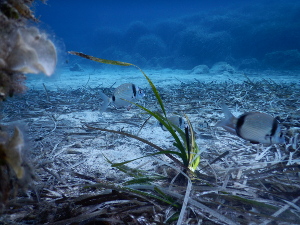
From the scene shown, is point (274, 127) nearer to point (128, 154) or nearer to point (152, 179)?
point (152, 179)

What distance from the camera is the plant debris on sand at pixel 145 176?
1.60 meters

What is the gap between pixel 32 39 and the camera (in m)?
1.06

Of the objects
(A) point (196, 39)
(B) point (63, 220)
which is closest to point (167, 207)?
(B) point (63, 220)

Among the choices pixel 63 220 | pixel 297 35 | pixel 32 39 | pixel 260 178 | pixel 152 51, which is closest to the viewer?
pixel 32 39

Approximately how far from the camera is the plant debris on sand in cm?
160

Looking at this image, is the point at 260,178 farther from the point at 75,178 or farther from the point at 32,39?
the point at 32,39

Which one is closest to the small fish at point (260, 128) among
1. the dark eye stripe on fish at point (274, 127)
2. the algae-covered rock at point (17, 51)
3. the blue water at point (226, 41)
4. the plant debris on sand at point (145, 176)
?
the dark eye stripe on fish at point (274, 127)

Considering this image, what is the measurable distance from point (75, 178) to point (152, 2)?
11410cm

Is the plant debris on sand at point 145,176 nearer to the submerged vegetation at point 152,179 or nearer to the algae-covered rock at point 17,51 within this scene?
the submerged vegetation at point 152,179

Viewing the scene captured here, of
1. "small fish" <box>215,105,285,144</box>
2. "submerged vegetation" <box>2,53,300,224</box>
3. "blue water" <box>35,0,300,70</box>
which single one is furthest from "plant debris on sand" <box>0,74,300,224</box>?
"blue water" <box>35,0,300,70</box>

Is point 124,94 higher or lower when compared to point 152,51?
lower

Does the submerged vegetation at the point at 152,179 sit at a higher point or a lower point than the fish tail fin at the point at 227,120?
lower

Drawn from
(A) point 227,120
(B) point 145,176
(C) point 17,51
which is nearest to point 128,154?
(B) point 145,176

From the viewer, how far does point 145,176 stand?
2197 mm
